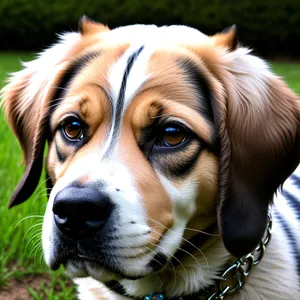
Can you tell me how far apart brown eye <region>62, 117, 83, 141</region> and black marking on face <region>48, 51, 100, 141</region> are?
197 millimetres

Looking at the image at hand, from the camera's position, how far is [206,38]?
366 cm

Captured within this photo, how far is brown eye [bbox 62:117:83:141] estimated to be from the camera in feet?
10.9

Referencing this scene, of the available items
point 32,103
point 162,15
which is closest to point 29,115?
point 32,103

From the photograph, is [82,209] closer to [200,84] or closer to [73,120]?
[73,120]

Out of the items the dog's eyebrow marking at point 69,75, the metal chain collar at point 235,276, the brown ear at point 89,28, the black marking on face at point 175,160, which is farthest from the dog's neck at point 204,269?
the brown ear at point 89,28

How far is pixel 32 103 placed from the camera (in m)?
3.97

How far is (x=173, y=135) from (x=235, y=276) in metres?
0.86

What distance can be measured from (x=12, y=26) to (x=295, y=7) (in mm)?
9957

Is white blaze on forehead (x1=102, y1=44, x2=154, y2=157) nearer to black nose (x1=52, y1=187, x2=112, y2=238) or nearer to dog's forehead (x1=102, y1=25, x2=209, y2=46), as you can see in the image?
dog's forehead (x1=102, y1=25, x2=209, y2=46)

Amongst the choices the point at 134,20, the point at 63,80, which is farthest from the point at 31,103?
the point at 134,20

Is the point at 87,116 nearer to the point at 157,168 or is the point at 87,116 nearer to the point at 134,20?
the point at 157,168

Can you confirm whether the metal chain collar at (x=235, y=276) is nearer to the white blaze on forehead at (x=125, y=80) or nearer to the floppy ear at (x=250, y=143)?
the floppy ear at (x=250, y=143)

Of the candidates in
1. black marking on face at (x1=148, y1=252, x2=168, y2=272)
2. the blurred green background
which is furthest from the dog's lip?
the blurred green background

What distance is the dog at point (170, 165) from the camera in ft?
9.56
